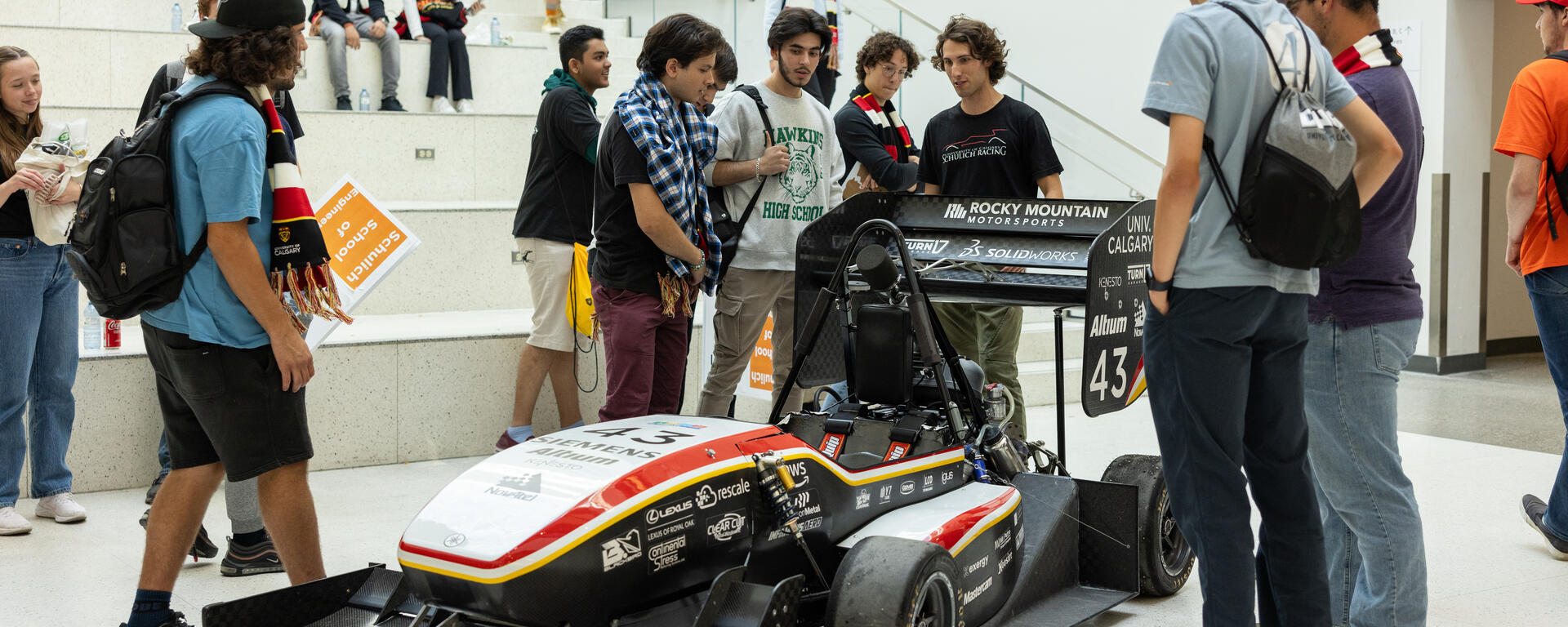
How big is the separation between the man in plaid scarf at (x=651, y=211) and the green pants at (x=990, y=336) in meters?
1.00

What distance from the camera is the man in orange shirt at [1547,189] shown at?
11.6 feet

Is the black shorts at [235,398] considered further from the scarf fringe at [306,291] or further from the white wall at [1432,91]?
the white wall at [1432,91]

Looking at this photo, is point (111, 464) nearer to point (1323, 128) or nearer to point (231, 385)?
point (231, 385)

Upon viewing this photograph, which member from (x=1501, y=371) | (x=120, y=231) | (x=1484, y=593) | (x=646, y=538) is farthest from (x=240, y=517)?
(x=1501, y=371)

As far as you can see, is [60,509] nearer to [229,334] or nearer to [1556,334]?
[229,334]

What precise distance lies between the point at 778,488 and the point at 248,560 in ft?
6.04

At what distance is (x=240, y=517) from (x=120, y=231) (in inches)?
47.8

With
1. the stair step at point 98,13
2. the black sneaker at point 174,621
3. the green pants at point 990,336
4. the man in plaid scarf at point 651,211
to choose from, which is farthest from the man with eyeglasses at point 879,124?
the stair step at point 98,13

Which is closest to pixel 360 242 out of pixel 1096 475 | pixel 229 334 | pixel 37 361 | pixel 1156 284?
pixel 37 361

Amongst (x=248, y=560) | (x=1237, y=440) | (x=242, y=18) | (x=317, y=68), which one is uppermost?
(x=317, y=68)

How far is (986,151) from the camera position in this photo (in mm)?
4285

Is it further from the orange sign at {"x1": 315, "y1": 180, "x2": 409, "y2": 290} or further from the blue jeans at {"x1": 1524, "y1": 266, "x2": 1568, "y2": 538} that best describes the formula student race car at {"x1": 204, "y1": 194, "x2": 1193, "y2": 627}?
the orange sign at {"x1": 315, "y1": 180, "x2": 409, "y2": 290}

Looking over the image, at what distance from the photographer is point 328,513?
163 inches

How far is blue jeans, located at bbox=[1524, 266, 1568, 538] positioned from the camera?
3.56 meters
